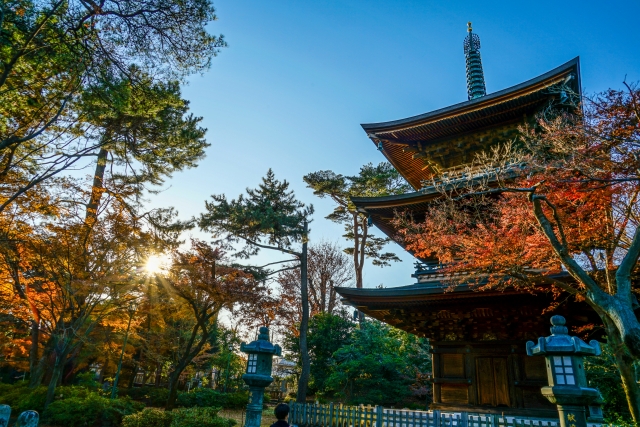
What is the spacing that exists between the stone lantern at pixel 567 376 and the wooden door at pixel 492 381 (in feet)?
19.1

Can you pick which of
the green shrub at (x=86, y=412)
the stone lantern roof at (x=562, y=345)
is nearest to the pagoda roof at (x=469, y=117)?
the stone lantern roof at (x=562, y=345)

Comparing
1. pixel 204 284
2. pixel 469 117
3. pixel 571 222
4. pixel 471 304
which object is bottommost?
pixel 471 304

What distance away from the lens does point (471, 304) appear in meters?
10.1

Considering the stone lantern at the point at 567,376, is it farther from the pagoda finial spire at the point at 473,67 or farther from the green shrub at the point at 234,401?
the green shrub at the point at 234,401

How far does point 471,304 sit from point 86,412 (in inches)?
514

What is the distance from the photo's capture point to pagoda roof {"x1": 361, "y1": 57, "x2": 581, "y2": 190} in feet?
36.2

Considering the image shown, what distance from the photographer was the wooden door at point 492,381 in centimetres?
1019

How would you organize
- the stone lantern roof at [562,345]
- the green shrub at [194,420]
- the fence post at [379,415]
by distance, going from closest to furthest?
the stone lantern roof at [562,345], the fence post at [379,415], the green shrub at [194,420]

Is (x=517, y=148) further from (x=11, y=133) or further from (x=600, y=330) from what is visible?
(x=11, y=133)

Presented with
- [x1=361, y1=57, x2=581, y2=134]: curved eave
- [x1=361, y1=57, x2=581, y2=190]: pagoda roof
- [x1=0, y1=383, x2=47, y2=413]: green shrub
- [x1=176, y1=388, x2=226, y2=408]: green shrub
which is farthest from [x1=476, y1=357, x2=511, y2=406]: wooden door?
[x1=176, y1=388, x2=226, y2=408]: green shrub

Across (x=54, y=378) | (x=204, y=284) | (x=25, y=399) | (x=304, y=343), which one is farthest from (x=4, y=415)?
(x=304, y=343)

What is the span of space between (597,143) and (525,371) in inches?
258

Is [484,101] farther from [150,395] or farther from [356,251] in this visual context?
[150,395]

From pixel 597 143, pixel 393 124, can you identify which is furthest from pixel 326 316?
pixel 597 143
